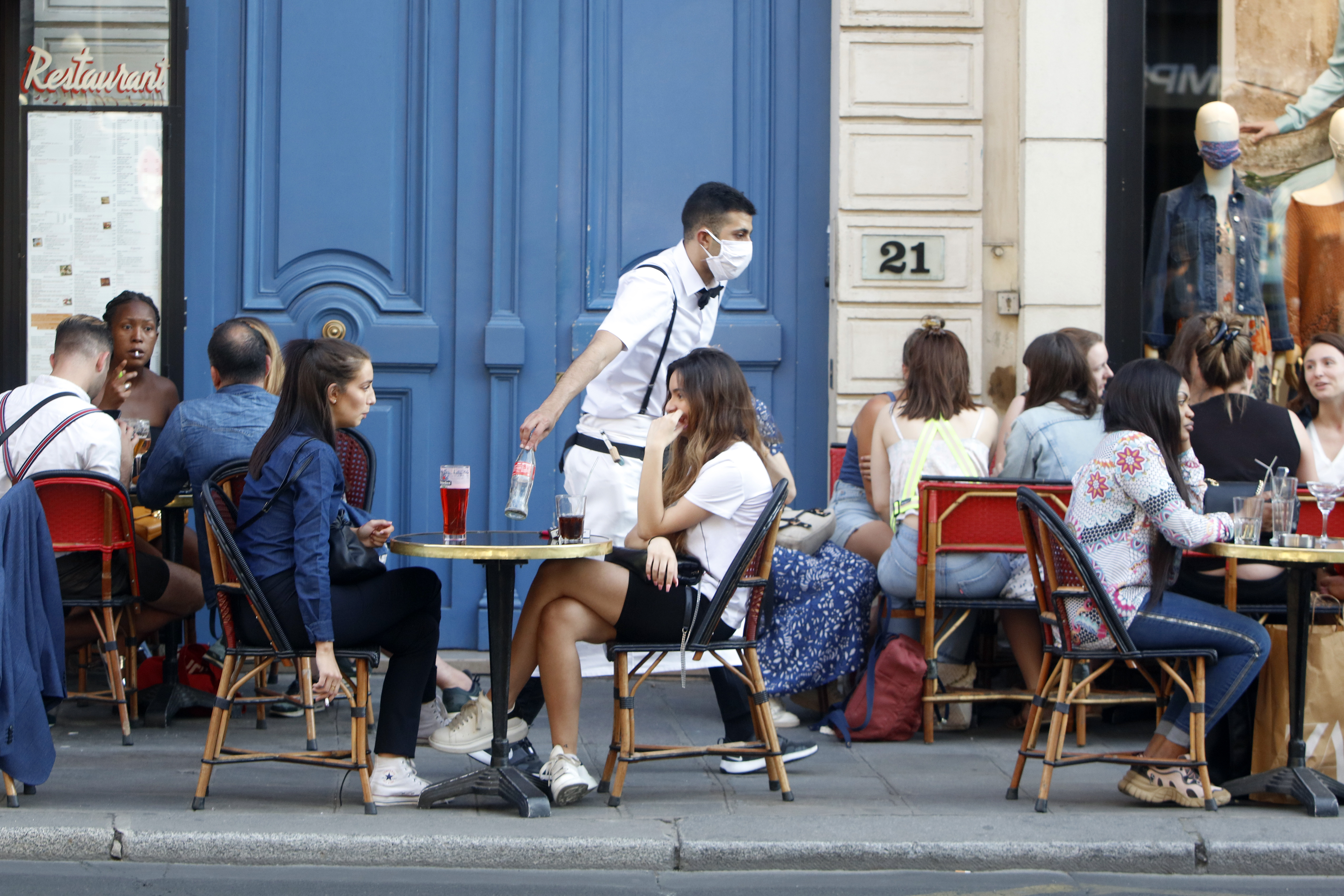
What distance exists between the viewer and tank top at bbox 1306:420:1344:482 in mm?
5926

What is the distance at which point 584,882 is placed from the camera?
3900mm

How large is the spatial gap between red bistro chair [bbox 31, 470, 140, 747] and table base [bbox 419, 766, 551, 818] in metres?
1.60

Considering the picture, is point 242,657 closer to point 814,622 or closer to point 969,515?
point 814,622

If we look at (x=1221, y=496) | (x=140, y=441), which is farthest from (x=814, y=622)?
(x=140, y=441)

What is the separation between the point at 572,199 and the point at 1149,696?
3.52 meters

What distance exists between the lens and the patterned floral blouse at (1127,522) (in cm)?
446

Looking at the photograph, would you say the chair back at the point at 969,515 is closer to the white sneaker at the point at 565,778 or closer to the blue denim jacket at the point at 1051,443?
the blue denim jacket at the point at 1051,443

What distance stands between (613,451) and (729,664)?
2.96ft

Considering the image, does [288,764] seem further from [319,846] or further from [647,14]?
[647,14]

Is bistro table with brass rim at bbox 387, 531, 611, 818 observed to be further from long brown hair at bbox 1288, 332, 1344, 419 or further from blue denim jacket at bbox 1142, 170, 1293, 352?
blue denim jacket at bbox 1142, 170, 1293, 352

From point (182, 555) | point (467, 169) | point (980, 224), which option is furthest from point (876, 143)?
point (182, 555)

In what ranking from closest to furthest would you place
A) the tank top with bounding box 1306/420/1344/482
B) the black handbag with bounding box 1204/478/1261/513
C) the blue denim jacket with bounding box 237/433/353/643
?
the blue denim jacket with bounding box 237/433/353/643 < the black handbag with bounding box 1204/478/1261/513 < the tank top with bounding box 1306/420/1344/482

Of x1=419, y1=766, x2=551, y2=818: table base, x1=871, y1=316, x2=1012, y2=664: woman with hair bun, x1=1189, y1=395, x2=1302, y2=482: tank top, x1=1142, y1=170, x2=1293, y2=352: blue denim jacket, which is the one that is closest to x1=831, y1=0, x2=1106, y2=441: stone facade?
x1=1142, y1=170, x2=1293, y2=352: blue denim jacket

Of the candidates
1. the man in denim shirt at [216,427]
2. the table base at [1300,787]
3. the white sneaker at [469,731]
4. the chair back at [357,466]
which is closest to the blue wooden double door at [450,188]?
the chair back at [357,466]
